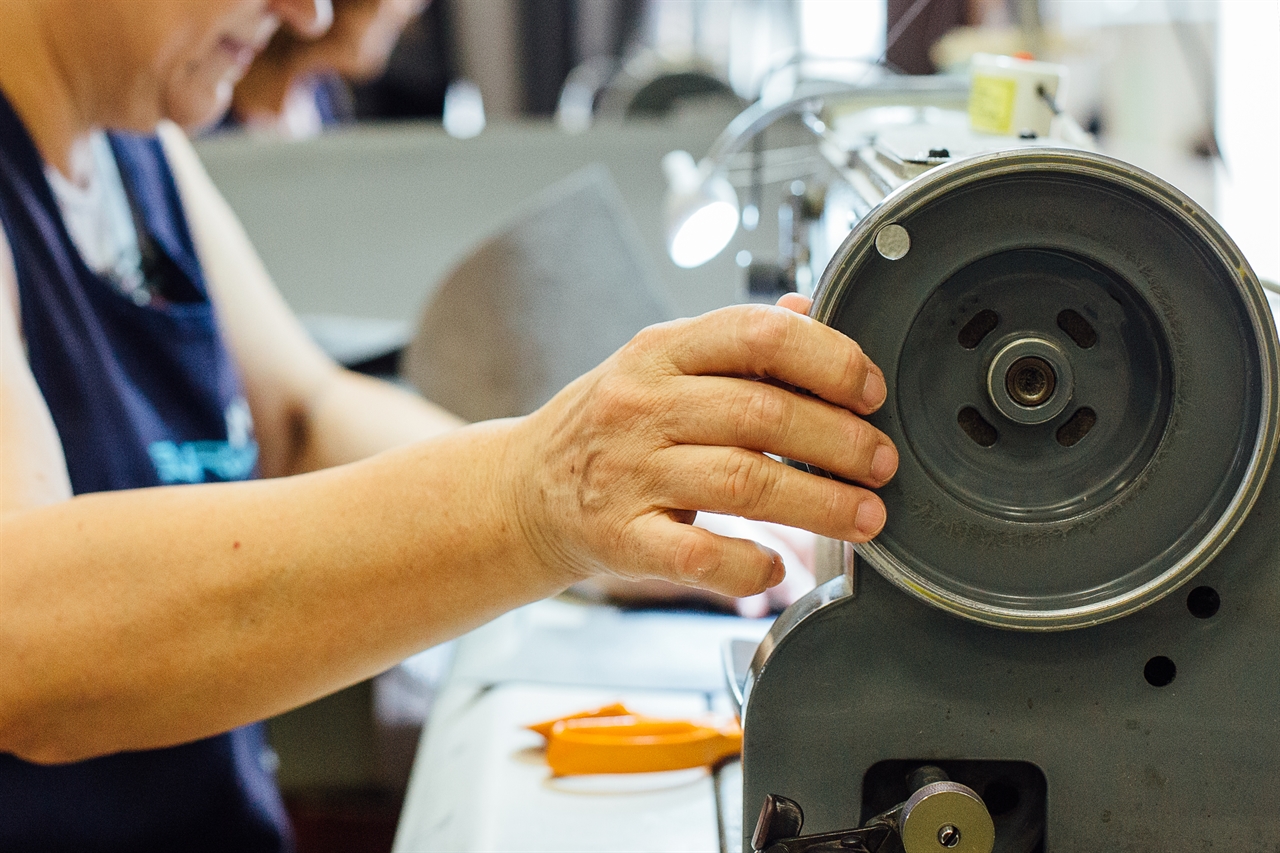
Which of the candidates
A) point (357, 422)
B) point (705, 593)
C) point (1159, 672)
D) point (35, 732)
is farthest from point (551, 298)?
point (1159, 672)

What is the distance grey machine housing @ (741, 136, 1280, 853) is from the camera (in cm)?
48

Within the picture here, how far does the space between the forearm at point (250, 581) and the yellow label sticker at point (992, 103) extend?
39 centimetres

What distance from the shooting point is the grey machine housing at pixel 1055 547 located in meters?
0.48

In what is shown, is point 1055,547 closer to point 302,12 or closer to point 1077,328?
point 1077,328

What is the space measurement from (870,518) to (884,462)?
1.0 inches

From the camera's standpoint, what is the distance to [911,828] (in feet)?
1.63

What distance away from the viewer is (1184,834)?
1.77 feet

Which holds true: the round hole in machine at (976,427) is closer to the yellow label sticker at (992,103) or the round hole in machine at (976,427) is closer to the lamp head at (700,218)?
the yellow label sticker at (992,103)

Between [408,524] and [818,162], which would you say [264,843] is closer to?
[408,524]

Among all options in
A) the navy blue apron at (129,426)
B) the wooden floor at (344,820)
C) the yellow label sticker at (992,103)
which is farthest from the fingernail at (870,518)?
the wooden floor at (344,820)

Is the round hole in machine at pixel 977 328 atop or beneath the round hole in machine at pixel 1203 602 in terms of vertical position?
atop

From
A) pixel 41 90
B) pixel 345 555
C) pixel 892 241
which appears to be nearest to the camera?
pixel 892 241

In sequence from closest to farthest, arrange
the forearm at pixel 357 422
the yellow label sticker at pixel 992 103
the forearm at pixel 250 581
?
the forearm at pixel 250 581
the yellow label sticker at pixel 992 103
the forearm at pixel 357 422

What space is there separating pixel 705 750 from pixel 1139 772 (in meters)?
0.25
